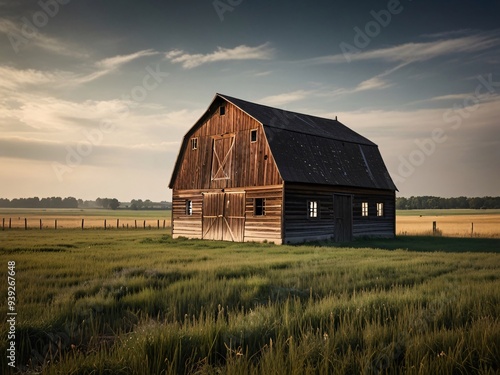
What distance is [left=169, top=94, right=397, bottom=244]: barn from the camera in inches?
1084

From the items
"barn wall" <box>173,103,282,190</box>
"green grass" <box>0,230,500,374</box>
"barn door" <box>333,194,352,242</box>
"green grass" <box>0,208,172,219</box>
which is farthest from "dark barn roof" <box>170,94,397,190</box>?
"green grass" <box>0,208,172,219</box>

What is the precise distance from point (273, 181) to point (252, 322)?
20455 millimetres

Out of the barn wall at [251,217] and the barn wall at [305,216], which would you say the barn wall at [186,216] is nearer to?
the barn wall at [251,217]

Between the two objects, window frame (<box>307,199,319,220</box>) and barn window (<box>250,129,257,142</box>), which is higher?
barn window (<box>250,129,257,142</box>)

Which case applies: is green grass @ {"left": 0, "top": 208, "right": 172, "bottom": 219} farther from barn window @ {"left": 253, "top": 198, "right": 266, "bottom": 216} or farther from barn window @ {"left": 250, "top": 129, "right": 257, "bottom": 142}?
barn window @ {"left": 250, "top": 129, "right": 257, "bottom": 142}

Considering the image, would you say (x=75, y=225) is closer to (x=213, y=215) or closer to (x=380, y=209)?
(x=213, y=215)

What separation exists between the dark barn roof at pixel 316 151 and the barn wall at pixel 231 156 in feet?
1.80

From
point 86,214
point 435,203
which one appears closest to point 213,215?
point 86,214

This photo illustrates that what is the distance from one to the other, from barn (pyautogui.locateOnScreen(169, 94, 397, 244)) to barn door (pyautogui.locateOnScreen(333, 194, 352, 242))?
0.07 m

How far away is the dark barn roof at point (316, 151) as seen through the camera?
27.9 m

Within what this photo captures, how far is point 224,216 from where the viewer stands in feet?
99.2

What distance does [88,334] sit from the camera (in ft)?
23.4

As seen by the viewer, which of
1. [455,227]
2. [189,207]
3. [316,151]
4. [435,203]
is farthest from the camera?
[435,203]

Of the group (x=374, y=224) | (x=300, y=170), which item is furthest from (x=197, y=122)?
(x=374, y=224)
